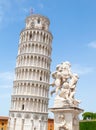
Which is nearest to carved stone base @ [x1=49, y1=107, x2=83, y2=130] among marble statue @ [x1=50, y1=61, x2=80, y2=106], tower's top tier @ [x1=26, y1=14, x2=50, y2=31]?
marble statue @ [x1=50, y1=61, x2=80, y2=106]

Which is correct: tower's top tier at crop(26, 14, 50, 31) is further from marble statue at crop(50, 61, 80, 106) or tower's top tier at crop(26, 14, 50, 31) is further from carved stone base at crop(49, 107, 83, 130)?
carved stone base at crop(49, 107, 83, 130)

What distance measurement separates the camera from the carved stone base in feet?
38.2

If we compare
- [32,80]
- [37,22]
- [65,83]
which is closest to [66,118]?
[65,83]

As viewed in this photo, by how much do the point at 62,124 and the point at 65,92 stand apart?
1463mm

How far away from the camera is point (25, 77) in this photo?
69188 mm

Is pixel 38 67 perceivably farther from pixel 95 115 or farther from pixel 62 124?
pixel 62 124

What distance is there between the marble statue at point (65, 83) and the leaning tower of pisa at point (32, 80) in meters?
55.1

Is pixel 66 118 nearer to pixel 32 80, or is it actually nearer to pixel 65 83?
pixel 65 83

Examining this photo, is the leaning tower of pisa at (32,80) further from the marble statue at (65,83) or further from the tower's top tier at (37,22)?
the marble statue at (65,83)

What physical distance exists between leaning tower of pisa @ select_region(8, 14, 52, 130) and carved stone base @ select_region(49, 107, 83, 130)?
182ft

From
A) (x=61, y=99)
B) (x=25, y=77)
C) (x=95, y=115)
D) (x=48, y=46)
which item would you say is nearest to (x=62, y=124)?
(x=61, y=99)

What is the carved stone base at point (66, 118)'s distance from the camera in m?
11.6

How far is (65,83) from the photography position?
12.3 m

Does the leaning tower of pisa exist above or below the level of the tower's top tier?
below
